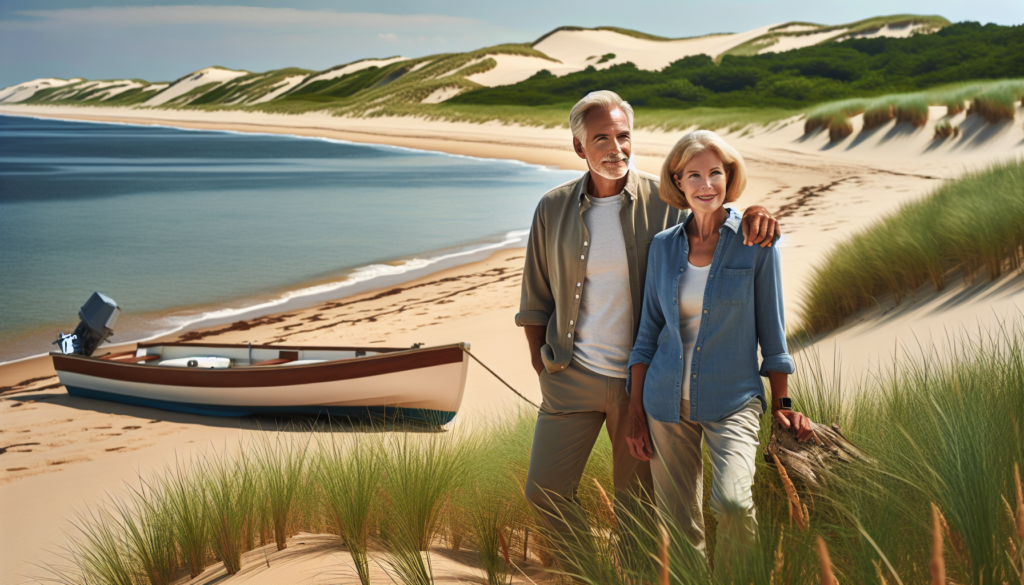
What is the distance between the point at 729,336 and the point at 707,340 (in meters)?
0.07

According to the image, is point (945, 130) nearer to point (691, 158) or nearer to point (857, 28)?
point (691, 158)

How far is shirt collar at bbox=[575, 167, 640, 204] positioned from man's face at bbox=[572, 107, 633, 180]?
5cm

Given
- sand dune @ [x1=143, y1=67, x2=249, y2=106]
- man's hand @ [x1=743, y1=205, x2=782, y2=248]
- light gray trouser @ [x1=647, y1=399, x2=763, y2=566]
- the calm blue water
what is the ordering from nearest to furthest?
light gray trouser @ [x1=647, y1=399, x2=763, y2=566] → man's hand @ [x1=743, y1=205, x2=782, y2=248] → the calm blue water → sand dune @ [x1=143, y1=67, x2=249, y2=106]

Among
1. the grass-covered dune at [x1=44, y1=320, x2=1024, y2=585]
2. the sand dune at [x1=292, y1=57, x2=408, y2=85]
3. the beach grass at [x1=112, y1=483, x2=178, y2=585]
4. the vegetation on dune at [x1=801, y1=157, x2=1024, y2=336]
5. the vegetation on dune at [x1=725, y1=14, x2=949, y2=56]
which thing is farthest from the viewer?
the sand dune at [x1=292, y1=57, x2=408, y2=85]

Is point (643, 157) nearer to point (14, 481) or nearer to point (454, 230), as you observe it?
point (454, 230)

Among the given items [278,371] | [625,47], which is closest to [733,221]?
[278,371]

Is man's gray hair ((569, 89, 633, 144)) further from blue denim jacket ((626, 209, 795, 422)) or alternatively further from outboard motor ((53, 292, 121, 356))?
outboard motor ((53, 292, 121, 356))

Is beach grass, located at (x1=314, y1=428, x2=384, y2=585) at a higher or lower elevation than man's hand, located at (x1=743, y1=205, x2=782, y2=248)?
lower

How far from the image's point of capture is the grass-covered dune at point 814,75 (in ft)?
133

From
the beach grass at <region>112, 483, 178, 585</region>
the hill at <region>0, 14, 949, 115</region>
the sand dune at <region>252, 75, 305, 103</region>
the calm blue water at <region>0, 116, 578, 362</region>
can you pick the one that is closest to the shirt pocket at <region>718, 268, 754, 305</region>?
the beach grass at <region>112, 483, 178, 585</region>

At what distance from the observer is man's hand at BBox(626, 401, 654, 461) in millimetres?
2510

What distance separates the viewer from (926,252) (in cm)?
620

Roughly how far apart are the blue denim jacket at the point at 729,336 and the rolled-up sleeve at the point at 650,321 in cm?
9

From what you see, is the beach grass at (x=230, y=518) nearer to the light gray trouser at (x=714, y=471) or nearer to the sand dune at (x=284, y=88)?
the light gray trouser at (x=714, y=471)
